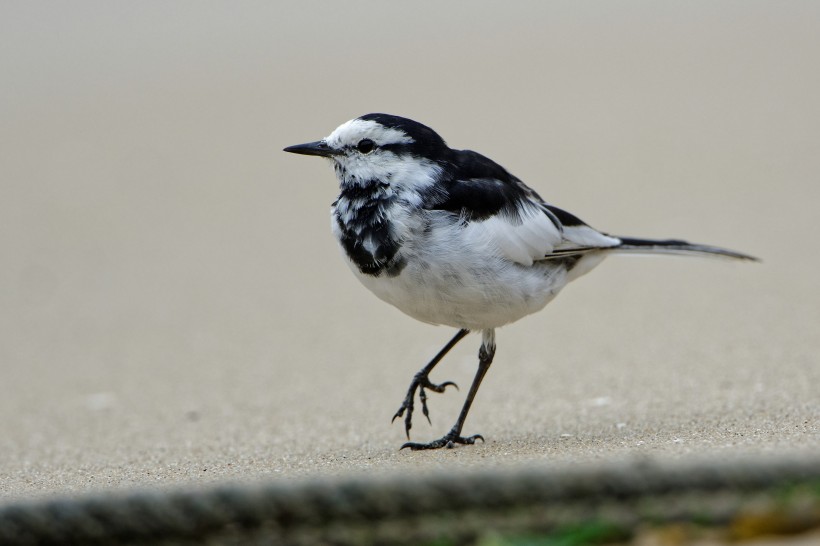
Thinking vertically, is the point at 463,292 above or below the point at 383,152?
below

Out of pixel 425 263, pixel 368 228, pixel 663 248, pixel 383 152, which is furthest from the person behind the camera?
pixel 663 248

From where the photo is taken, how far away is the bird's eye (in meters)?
5.46

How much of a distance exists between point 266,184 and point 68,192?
7.06 feet

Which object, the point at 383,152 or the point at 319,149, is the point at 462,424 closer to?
the point at 383,152

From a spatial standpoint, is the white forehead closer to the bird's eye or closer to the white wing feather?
the bird's eye

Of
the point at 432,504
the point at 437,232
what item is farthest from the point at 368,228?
the point at 432,504

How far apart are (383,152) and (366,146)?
9 cm

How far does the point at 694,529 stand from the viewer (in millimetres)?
2820

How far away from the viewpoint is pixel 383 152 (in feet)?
17.9

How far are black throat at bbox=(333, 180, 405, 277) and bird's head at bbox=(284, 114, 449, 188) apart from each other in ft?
0.18

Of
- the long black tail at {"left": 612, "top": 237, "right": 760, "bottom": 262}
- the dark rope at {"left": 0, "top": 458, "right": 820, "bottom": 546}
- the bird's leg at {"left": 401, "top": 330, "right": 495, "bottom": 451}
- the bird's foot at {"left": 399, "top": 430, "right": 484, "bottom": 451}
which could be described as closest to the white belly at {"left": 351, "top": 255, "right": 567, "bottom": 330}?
the bird's leg at {"left": 401, "top": 330, "right": 495, "bottom": 451}

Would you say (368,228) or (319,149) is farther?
(319,149)

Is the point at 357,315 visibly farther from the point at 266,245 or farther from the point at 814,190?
the point at 814,190

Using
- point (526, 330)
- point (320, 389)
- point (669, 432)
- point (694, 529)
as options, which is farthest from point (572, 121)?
point (694, 529)
